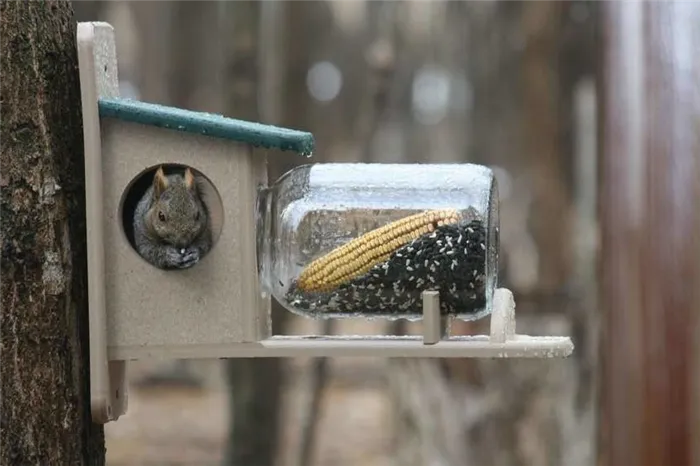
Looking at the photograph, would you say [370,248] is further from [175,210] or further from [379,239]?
[175,210]

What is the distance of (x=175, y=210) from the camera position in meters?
0.98

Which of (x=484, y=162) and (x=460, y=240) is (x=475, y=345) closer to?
(x=460, y=240)

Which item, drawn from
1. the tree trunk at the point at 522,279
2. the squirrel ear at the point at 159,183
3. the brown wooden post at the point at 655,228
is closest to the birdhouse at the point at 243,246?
the squirrel ear at the point at 159,183

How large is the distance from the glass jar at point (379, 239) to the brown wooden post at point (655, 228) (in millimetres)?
475

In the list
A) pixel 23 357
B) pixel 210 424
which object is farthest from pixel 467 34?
pixel 23 357

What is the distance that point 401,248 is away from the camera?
989mm

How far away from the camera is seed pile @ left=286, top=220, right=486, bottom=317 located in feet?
3.24

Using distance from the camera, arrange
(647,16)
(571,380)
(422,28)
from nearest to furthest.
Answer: (647,16)
(571,380)
(422,28)

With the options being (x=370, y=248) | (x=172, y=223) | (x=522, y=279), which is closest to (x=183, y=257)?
(x=172, y=223)

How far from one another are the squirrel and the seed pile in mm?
130

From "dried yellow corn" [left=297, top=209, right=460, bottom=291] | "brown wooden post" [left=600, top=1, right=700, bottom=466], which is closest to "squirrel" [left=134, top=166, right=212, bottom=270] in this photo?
"dried yellow corn" [left=297, top=209, right=460, bottom=291]

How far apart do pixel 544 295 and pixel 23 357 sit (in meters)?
1.35

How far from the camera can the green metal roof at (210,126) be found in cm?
98

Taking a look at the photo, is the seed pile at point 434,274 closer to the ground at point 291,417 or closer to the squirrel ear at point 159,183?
the squirrel ear at point 159,183
